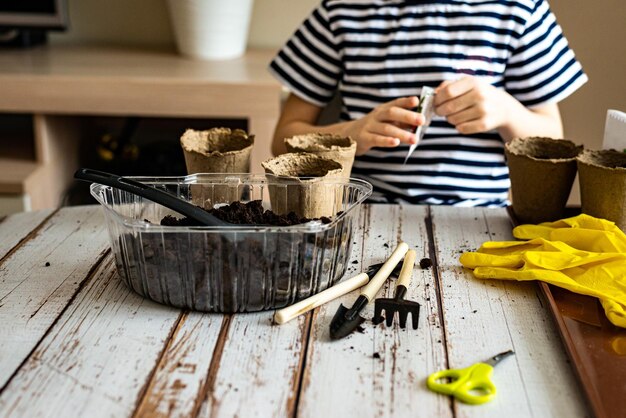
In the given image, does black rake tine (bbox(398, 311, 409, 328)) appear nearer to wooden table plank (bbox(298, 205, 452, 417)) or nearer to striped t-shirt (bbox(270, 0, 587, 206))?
wooden table plank (bbox(298, 205, 452, 417))

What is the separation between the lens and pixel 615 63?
5.21 feet

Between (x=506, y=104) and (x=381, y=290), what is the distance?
49cm

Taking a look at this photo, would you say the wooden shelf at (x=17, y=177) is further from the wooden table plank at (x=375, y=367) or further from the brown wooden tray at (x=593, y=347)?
the brown wooden tray at (x=593, y=347)

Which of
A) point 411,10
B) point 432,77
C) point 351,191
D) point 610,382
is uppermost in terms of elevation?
point 411,10

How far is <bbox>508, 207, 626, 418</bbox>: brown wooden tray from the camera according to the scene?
0.61 metres

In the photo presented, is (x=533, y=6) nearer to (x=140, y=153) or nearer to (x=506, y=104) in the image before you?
(x=506, y=104)

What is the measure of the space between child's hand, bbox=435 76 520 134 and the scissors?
527 millimetres

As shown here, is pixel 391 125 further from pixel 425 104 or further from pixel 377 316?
pixel 377 316

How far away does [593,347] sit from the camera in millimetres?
700

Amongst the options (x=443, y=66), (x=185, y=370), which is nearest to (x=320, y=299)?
(x=185, y=370)

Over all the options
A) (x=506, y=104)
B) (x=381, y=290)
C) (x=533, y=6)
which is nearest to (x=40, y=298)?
Answer: (x=381, y=290)

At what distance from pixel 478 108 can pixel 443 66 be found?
210mm

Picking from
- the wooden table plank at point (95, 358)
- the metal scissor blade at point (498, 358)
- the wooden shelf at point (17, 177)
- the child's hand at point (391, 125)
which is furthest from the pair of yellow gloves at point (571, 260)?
the wooden shelf at point (17, 177)

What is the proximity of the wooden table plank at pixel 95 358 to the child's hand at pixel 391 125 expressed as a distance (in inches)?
18.2
